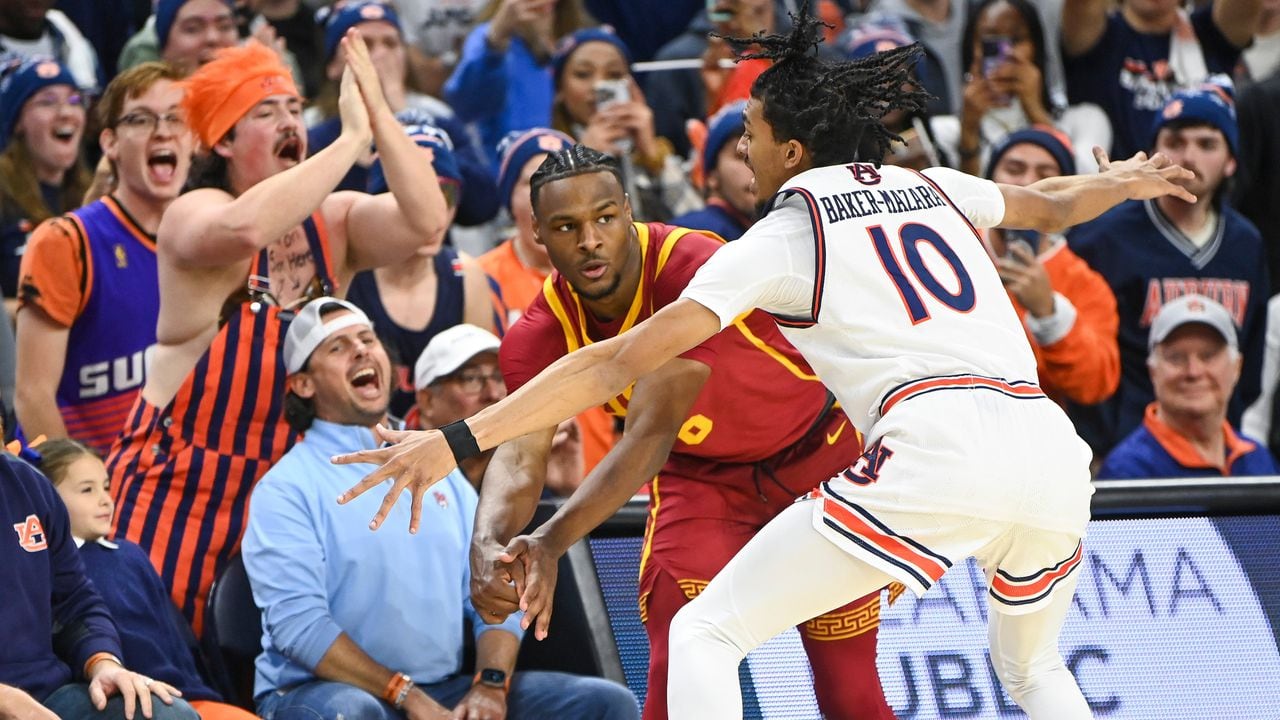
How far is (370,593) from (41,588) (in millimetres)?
930

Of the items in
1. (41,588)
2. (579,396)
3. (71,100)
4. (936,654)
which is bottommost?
(936,654)

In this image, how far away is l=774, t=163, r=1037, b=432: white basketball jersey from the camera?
3627 millimetres

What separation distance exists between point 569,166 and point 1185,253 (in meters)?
3.65

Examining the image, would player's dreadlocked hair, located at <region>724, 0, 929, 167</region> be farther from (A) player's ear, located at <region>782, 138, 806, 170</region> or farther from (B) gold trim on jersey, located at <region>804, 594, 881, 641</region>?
(B) gold trim on jersey, located at <region>804, 594, 881, 641</region>

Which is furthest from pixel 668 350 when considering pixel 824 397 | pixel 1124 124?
pixel 1124 124

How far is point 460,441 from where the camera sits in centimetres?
345

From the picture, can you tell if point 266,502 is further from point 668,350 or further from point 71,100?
point 71,100

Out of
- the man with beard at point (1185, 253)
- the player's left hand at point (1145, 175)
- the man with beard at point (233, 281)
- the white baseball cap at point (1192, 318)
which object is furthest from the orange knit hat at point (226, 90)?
the man with beard at point (1185, 253)

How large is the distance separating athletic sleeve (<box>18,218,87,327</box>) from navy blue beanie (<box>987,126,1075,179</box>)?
11.9 feet

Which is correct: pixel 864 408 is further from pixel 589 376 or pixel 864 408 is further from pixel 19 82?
pixel 19 82

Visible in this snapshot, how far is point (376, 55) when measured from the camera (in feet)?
22.7

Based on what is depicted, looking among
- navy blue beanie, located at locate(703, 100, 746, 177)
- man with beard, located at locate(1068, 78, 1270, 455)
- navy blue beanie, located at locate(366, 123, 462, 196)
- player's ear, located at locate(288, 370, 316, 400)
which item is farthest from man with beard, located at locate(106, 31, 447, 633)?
man with beard, located at locate(1068, 78, 1270, 455)

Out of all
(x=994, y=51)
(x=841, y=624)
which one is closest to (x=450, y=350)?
(x=841, y=624)

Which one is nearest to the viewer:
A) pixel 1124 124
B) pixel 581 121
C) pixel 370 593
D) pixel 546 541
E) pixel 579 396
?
pixel 579 396
